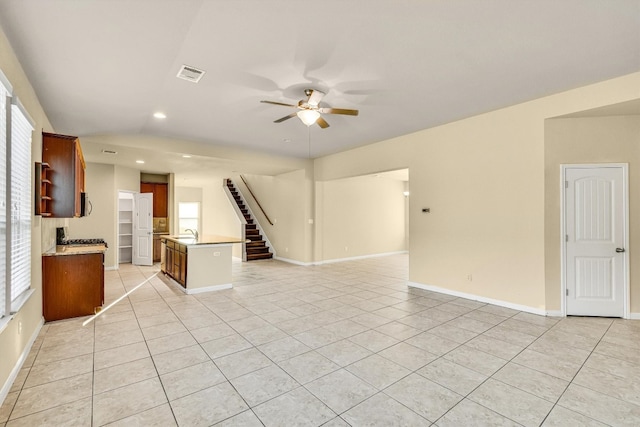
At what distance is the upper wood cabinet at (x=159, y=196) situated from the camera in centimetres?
877

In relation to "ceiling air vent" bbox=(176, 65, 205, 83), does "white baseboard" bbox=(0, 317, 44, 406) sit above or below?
below

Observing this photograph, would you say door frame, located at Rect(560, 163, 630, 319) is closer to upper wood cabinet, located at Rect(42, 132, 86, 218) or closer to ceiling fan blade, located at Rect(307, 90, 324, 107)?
ceiling fan blade, located at Rect(307, 90, 324, 107)

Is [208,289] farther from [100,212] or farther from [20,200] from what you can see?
[100,212]

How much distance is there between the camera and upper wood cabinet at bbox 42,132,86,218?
3.53 meters

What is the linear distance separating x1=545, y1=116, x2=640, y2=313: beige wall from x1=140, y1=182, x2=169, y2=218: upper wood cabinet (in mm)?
8951

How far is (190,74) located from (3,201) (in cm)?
193

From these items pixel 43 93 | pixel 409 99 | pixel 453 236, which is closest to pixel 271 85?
pixel 409 99

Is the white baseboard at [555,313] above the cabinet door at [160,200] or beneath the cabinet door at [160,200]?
beneath

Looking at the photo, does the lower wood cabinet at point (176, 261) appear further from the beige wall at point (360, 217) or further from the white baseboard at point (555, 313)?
the white baseboard at point (555, 313)

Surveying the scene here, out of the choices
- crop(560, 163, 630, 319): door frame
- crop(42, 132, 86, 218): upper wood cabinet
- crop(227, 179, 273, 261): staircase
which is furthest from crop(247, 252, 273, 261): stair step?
crop(560, 163, 630, 319): door frame

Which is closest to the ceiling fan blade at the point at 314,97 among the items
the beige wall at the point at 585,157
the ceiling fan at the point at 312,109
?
the ceiling fan at the point at 312,109

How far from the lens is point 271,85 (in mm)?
3436

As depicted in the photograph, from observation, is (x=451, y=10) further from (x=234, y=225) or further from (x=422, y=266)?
(x=234, y=225)

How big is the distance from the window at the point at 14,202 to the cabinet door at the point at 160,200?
606 cm
